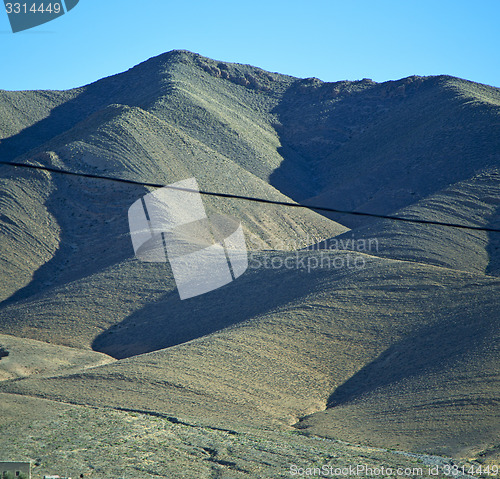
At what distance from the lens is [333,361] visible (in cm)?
3052

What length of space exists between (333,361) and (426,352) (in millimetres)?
4241

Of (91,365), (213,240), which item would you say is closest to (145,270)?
(213,240)

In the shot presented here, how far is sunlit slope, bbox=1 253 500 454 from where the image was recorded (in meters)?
24.4

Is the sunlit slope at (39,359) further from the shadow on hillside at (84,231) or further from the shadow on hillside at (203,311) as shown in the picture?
the shadow on hillside at (84,231)

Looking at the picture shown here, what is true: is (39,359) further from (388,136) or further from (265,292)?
(388,136)

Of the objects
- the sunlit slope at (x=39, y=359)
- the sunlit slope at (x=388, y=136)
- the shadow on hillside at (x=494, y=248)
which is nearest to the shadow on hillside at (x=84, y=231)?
the sunlit slope at (x=39, y=359)

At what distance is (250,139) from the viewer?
80.6 metres

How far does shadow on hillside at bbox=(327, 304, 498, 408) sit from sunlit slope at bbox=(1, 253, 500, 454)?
0.05 metres

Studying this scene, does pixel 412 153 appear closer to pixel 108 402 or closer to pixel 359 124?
pixel 359 124

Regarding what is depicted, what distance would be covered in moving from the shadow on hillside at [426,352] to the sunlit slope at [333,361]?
0.05m

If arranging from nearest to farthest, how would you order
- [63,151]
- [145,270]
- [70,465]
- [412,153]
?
[70,465]
[145,270]
[63,151]
[412,153]

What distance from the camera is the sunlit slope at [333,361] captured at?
24377 millimetres

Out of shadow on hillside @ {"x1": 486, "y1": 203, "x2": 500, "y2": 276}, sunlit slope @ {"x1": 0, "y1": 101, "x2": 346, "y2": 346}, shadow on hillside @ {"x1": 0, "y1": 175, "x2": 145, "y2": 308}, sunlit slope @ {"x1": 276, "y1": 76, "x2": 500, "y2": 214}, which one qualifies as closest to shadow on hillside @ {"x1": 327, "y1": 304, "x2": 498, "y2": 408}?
shadow on hillside @ {"x1": 486, "y1": 203, "x2": 500, "y2": 276}

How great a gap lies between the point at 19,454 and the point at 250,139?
64.7 meters
